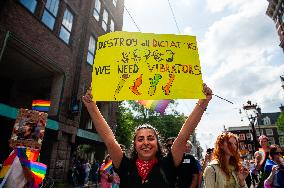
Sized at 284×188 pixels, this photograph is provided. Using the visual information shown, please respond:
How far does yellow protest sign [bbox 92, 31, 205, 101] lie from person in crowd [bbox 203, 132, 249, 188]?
1.00 m

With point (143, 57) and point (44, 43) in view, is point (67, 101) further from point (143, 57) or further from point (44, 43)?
point (143, 57)

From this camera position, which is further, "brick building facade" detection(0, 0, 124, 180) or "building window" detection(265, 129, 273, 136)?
"building window" detection(265, 129, 273, 136)

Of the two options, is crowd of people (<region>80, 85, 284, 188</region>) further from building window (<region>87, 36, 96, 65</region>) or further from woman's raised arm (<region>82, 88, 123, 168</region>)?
building window (<region>87, 36, 96, 65</region>)

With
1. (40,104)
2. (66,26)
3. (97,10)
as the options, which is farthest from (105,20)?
(40,104)

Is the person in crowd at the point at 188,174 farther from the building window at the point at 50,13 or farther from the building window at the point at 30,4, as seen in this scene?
the building window at the point at 50,13

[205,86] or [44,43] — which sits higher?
[44,43]

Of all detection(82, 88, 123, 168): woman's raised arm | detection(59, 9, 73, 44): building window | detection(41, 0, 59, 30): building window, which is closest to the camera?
detection(82, 88, 123, 168): woman's raised arm

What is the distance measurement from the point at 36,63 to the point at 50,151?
4.73 m

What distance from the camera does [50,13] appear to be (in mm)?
13266

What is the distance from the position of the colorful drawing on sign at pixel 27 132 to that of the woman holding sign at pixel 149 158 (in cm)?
269

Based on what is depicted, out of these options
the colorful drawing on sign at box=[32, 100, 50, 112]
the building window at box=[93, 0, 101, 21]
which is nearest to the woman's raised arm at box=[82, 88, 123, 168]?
the colorful drawing on sign at box=[32, 100, 50, 112]

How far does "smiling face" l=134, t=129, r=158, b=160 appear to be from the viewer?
2246 millimetres

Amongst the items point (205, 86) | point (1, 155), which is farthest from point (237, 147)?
point (1, 155)

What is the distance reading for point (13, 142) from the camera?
14.8ft
